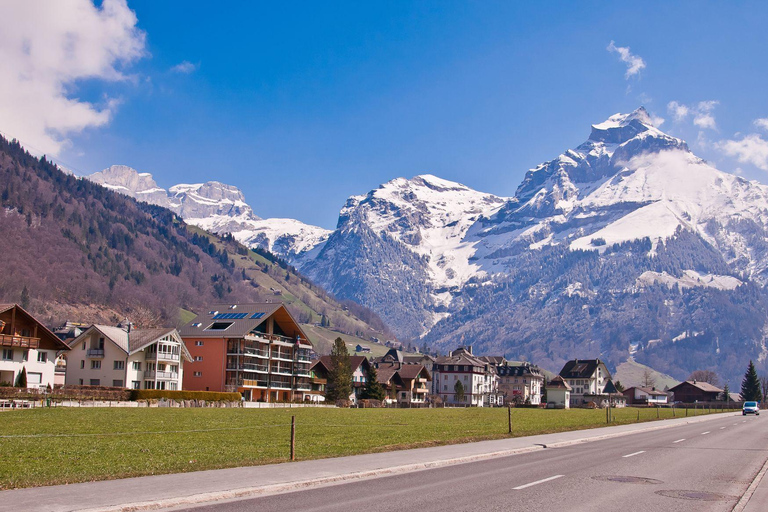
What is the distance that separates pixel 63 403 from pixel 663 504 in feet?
201

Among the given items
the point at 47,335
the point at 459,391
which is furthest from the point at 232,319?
the point at 459,391

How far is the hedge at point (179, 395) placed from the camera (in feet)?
255

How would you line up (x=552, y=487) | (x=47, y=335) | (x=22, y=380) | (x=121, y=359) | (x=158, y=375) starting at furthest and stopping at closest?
(x=158, y=375)
(x=121, y=359)
(x=47, y=335)
(x=22, y=380)
(x=552, y=487)

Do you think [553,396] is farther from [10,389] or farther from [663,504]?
[663,504]

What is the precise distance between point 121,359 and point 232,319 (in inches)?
Answer: 787

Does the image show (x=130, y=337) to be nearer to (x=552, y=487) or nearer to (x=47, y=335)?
(x=47, y=335)

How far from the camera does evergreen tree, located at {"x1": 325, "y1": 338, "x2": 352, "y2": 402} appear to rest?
118312mm

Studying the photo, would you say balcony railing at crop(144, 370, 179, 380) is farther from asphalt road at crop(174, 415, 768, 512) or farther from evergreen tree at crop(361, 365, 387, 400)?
asphalt road at crop(174, 415, 768, 512)

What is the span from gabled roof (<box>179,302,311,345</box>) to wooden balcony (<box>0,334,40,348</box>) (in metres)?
34.4

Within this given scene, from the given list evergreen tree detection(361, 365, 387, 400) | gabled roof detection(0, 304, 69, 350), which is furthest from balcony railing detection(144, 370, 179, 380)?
evergreen tree detection(361, 365, 387, 400)

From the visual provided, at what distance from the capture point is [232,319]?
115250 mm

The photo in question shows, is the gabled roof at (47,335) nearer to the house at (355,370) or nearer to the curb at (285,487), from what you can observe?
the house at (355,370)

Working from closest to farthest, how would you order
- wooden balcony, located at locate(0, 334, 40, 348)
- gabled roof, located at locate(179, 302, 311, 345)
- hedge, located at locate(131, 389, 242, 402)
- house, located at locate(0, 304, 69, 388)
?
1. wooden balcony, located at locate(0, 334, 40, 348)
2. house, located at locate(0, 304, 69, 388)
3. hedge, located at locate(131, 389, 242, 402)
4. gabled roof, located at locate(179, 302, 311, 345)

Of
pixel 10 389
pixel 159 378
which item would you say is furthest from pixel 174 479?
pixel 159 378
